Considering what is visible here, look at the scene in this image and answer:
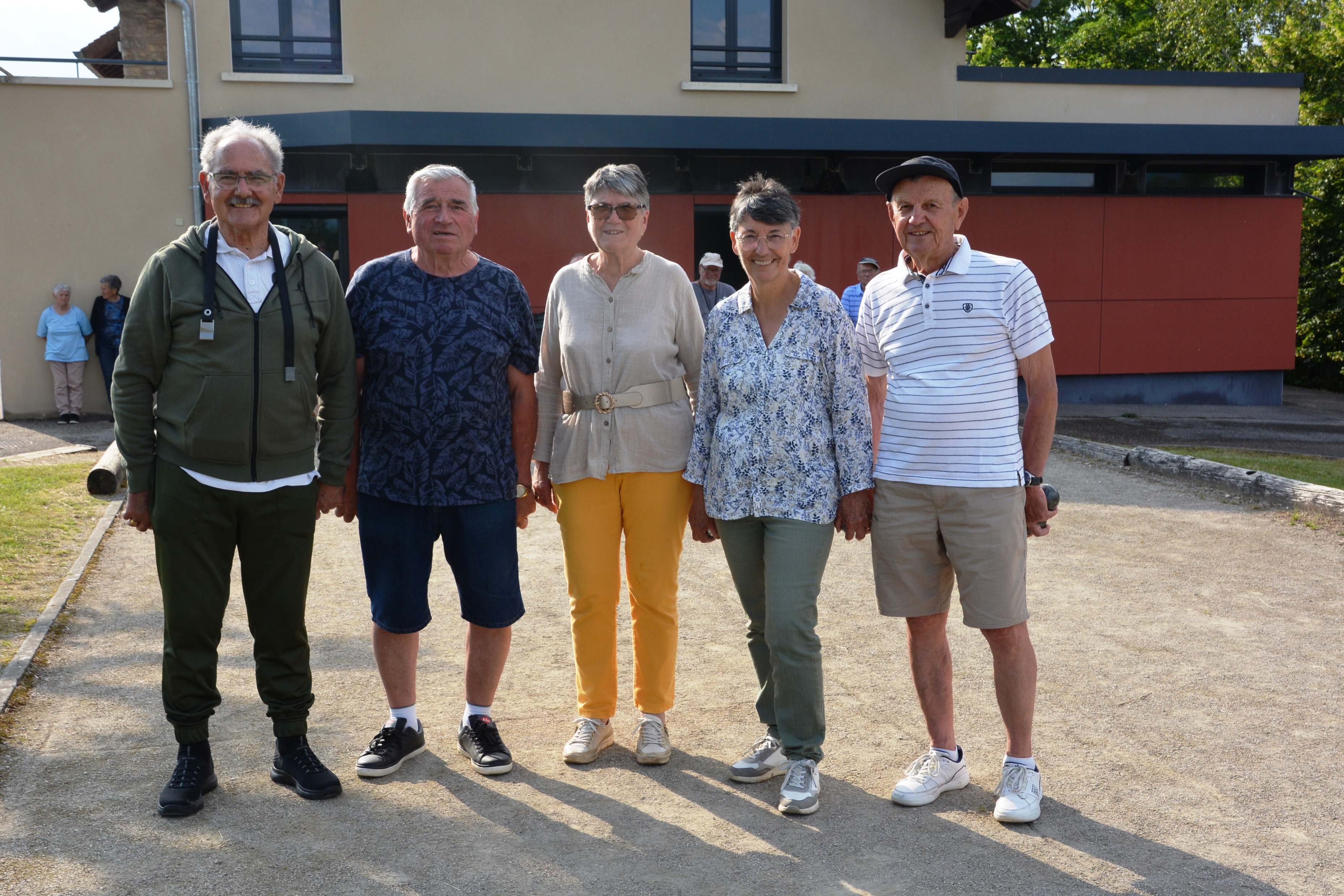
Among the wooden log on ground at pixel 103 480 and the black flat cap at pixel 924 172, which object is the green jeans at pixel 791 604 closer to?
the black flat cap at pixel 924 172

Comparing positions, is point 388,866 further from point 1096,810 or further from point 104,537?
point 104,537

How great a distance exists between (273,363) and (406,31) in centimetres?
1285

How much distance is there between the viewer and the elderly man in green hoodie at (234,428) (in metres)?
3.60

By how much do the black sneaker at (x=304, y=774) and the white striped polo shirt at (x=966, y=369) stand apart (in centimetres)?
213

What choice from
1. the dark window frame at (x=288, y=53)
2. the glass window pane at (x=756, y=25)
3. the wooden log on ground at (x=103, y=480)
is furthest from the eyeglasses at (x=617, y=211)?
the glass window pane at (x=756, y=25)

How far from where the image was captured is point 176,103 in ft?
49.4

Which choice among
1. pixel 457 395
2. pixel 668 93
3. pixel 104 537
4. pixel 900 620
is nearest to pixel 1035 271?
pixel 668 93

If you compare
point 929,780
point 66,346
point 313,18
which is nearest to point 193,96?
point 313,18

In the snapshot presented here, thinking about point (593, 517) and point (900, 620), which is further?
point (900, 620)

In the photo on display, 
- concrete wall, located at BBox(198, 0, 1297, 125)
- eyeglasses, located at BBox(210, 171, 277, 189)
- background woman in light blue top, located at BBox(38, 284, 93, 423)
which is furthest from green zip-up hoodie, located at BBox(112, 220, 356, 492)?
background woman in light blue top, located at BBox(38, 284, 93, 423)

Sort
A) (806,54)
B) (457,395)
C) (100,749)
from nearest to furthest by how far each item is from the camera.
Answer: (457,395) → (100,749) → (806,54)

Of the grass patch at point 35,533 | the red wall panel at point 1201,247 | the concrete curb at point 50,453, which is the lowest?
the grass patch at point 35,533

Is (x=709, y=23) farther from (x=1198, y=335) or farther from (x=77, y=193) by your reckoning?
(x=77, y=193)

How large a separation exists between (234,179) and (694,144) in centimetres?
1159
